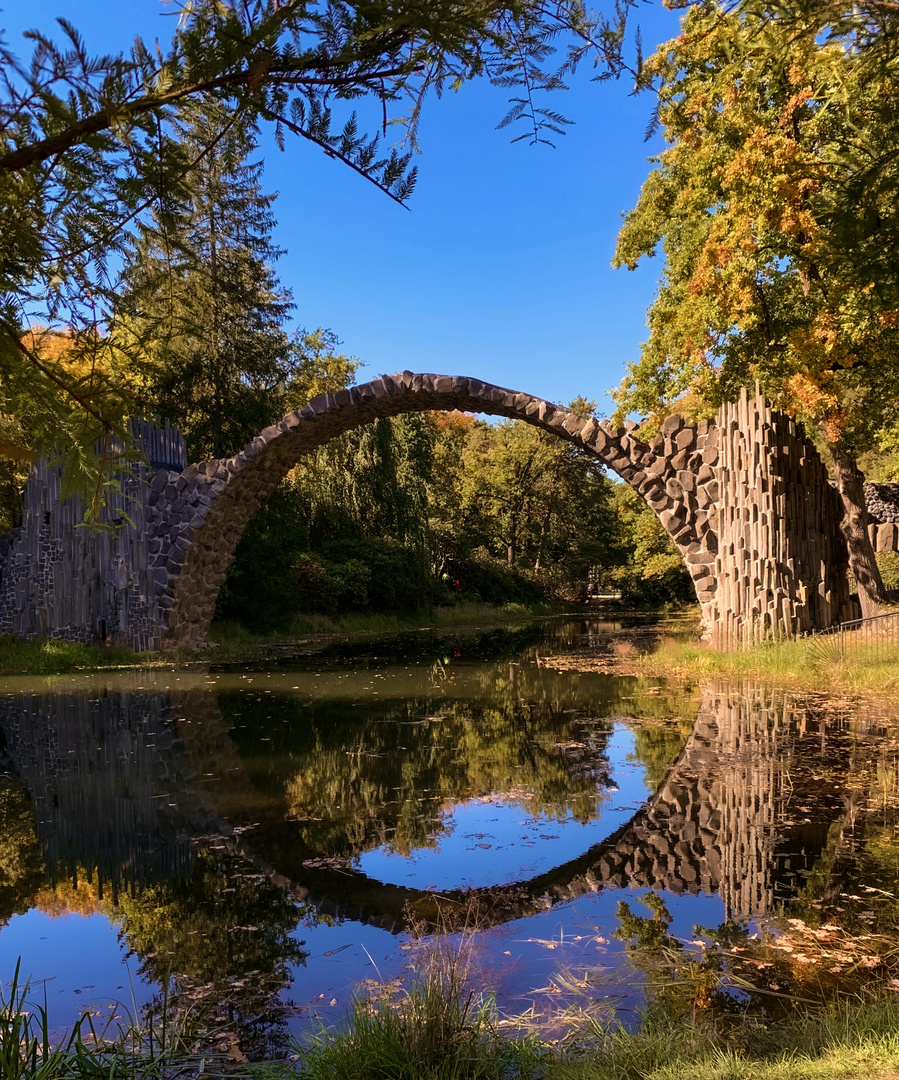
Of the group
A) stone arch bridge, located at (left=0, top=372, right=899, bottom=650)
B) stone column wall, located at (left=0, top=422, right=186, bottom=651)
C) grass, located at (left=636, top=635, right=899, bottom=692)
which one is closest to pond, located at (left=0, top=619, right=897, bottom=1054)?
grass, located at (left=636, top=635, right=899, bottom=692)

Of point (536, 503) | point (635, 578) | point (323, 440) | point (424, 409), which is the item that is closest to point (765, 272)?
point (424, 409)

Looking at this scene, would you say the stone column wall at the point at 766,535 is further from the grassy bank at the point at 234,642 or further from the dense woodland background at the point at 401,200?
the grassy bank at the point at 234,642

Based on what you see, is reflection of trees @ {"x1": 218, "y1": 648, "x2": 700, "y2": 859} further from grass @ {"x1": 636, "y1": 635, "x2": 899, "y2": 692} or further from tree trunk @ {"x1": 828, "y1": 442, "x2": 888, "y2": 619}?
tree trunk @ {"x1": 828, "y1": 442, "x2": 888, "y2": 619}

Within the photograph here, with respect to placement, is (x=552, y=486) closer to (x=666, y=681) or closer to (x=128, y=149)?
(x=666, y=681)

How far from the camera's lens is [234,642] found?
17531 mm

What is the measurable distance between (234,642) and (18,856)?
13.5 m

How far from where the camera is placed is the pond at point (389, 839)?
2.93 metres

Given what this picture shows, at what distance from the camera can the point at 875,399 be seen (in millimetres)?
12469

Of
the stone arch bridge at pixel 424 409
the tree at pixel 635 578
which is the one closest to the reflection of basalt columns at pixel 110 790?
the stone arch bridge at pixel 424 409

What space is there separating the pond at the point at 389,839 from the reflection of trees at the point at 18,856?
0.02 meters

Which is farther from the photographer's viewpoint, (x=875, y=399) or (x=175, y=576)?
(x=175, y=576)

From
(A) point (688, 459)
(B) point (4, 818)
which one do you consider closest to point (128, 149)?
(B) point (4, 818)

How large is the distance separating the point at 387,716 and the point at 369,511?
15.7 metres

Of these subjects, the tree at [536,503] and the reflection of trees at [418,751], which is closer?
the reflection of trees at [418,751]
